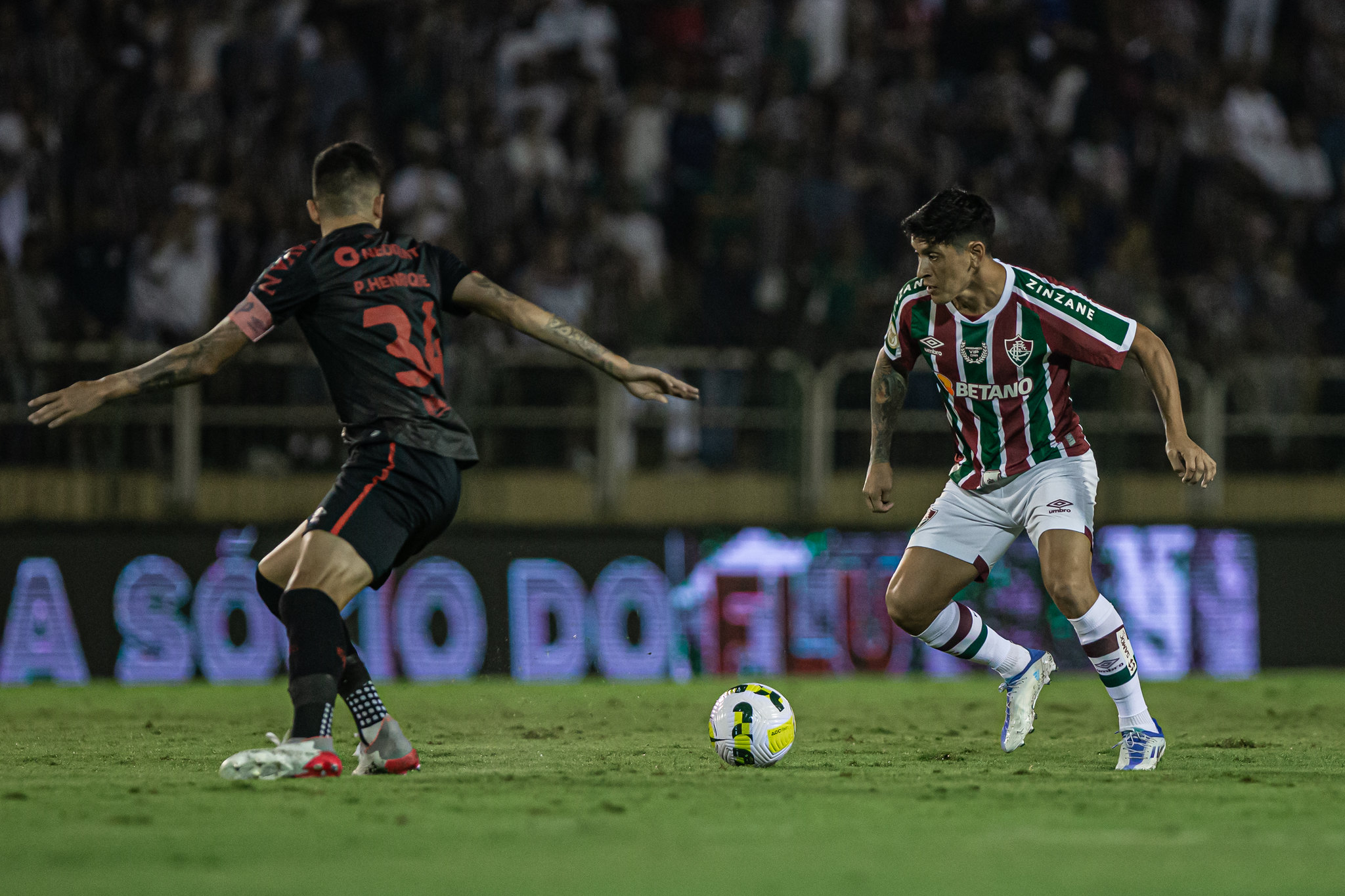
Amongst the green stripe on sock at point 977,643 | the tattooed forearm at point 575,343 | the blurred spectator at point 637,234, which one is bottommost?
the green stripe on sock at point 977,643

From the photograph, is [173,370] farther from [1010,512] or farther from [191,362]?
[1010,512]

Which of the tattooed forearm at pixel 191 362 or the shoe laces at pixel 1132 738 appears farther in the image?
the shoe laces at pixel 1132 738

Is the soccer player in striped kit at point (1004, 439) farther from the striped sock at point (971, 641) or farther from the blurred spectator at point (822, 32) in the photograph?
the blurred spectator at point (822, 32)

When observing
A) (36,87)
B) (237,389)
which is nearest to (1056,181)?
(237,389)

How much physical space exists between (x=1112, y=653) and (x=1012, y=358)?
4.09 ft

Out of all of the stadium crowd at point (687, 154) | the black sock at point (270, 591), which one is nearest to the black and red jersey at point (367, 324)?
the black sock at point (270, 591)

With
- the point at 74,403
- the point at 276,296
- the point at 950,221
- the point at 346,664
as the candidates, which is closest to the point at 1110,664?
the point at 950,221

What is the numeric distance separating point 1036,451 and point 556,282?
609 cm

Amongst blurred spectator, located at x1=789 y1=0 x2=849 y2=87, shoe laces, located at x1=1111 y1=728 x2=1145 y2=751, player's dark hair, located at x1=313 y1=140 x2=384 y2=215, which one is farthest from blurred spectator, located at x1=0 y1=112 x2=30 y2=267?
shoe laces, located at x1=1111 y1=728 x2=1145 y2=751

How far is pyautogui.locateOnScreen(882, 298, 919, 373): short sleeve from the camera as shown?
24.6 feet

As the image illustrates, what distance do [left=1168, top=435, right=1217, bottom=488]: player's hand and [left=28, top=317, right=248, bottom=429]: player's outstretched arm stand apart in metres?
3.47

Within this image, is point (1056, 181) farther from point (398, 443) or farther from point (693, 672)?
point (398, 443)

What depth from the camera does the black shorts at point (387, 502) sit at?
20.0 feet

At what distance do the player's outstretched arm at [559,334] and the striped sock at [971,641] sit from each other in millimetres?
1845
